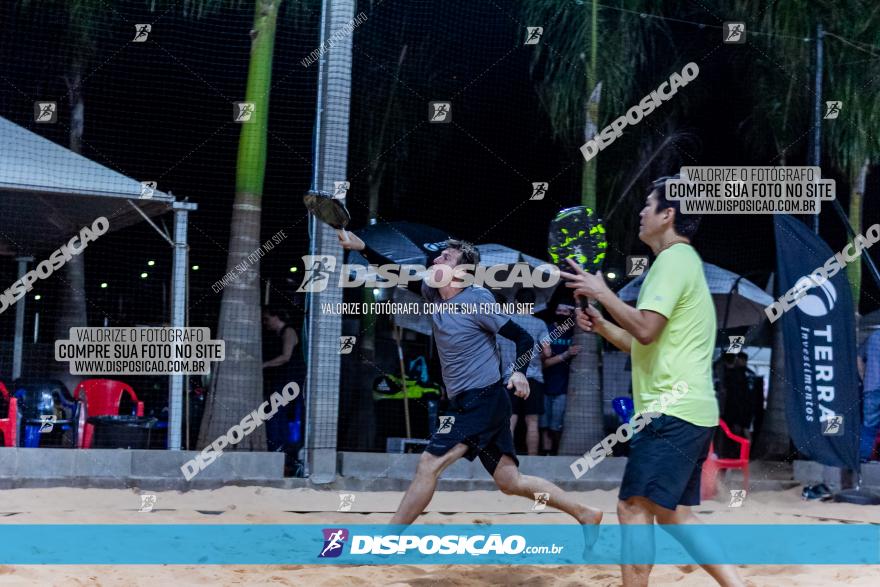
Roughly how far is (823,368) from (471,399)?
5065 mm

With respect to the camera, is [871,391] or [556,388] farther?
[556,388]

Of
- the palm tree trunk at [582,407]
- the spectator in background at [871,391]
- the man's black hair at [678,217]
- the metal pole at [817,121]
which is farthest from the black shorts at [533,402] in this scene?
the man's black hair at [678,217]

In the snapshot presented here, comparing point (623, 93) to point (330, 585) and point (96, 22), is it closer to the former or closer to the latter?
point (96, 22)

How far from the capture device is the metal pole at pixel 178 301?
981cm

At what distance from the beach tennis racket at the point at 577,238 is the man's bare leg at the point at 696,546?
1.32m

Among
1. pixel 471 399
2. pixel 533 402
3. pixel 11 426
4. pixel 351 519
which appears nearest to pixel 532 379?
pixel 533 402

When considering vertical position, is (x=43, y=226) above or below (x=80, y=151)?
below

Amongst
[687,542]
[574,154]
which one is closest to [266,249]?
[574,154]

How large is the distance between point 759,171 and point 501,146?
322cm

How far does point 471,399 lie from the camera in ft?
19.6

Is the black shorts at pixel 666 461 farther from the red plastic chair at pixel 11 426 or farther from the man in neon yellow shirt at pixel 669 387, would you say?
the red plastic chair at pixel 11 426

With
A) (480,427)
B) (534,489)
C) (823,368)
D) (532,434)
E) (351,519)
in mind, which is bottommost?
(351,519)

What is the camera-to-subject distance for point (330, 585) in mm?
5289

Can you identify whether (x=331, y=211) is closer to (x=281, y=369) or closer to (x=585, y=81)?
(x=281, y=369)
